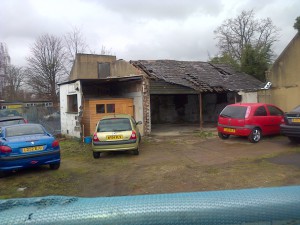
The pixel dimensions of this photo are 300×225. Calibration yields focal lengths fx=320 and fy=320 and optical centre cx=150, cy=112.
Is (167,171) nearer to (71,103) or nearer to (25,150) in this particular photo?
(25,150)

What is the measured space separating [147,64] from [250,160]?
12800 mm

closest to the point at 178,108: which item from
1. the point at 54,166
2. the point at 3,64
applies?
the point at 54,166

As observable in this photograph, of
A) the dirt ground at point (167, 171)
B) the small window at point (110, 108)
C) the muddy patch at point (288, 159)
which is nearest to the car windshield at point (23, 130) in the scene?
the dirt ground at point (167, 171)

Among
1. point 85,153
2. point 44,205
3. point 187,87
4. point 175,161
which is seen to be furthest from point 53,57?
point 44,205

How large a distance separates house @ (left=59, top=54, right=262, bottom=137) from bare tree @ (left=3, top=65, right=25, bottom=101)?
37911 mm

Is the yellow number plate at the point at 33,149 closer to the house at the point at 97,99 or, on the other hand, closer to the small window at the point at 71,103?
the house at the point at 97,99

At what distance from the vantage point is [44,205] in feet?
6.90

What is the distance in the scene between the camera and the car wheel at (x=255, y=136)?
1279cm

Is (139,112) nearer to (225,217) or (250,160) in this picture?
(250,160)

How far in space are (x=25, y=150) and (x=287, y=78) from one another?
45.6ft

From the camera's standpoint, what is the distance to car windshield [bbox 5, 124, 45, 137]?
9398 millimetres

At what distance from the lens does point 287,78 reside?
1702 centimetres

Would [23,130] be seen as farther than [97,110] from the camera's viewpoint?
No

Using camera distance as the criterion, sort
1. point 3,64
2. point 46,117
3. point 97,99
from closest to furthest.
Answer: point 97,99, point 46,117, point 3,64
